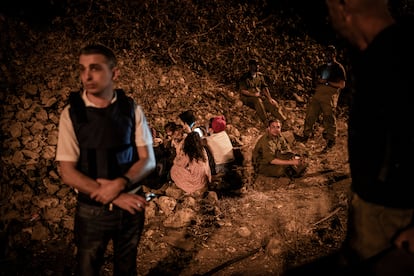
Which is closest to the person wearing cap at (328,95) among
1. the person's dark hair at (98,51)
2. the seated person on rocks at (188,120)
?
the seated person on rocks at (188,120)

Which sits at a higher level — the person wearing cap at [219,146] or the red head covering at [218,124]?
the red head covering at [218,124]

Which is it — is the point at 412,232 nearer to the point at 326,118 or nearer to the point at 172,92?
the point at 326,118

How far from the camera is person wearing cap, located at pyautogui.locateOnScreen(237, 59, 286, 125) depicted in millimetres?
8297

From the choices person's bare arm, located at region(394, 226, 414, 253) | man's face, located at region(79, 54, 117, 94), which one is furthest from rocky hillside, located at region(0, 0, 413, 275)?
man's face, located at region(79, 54, 117, 94)

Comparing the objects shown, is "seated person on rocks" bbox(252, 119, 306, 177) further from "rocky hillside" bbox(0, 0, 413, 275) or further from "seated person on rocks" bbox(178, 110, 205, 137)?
"seated person on rocks" bbox(178, 110, 205, 137)

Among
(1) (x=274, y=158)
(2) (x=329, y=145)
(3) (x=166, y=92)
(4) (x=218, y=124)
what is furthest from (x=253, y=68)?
(1) (x=274, y=158)

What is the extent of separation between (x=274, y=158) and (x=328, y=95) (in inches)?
88.0

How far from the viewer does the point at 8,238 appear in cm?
406

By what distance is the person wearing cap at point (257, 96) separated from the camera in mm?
8297

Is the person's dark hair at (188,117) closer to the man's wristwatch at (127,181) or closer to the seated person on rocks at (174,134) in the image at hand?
the seated person on rocks at (174,134)

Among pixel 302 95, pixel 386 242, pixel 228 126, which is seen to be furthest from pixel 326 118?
pixel 386 242

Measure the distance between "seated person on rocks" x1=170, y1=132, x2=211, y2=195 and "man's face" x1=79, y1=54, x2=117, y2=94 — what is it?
3.10 metres

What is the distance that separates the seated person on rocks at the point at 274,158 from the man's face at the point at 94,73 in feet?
13.4

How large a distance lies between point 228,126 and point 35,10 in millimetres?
5034
